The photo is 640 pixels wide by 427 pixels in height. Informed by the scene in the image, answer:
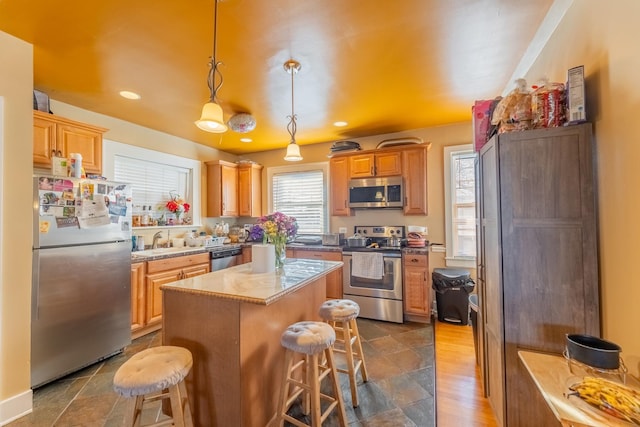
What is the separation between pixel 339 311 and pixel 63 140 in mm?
3021

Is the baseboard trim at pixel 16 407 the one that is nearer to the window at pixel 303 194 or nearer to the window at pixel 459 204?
the window at pixel 303 194

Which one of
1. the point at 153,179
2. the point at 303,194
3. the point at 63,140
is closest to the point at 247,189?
the point at 303,194

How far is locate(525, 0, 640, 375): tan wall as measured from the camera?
A: 44.3 inches

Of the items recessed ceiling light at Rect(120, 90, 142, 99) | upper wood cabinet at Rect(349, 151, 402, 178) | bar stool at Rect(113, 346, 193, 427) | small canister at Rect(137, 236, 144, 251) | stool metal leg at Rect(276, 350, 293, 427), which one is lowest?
stool metal leg at Rect(276, 350, 293, 427)

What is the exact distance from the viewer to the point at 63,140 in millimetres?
2602

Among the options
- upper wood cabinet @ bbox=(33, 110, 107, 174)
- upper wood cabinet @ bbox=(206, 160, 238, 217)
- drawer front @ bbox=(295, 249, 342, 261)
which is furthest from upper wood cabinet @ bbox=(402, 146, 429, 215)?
upper wood cabinet @ bbox=(33, 110, 107, 174)

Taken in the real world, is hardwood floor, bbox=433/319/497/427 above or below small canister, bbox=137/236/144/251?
below

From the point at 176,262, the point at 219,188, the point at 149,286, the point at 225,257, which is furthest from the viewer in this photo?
the point at 219,188

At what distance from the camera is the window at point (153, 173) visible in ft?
11.2

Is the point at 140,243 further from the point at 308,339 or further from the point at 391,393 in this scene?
the point at 391,393

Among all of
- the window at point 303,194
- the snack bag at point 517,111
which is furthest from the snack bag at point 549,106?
the window at point 303,194

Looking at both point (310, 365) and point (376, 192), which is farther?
point (376, 192)

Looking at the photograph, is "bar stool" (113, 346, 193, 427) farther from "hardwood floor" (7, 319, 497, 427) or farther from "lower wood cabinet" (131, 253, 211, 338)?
"lower wood cabinet" (131, 253, 211, 338)

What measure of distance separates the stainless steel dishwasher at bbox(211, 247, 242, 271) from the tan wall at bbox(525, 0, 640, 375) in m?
3.87
